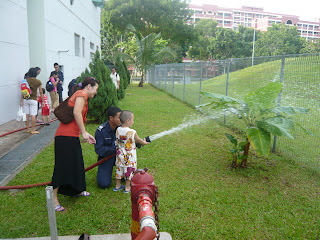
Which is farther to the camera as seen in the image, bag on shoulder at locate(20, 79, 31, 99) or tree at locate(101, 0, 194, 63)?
tree at locate(101, 0, 194, 63)

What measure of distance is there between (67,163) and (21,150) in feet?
9.30

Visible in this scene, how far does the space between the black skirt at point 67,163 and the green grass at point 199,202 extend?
376 millimetres

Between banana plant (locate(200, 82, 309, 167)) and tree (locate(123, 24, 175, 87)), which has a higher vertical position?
tree (locate(123, 24, 175, 87))

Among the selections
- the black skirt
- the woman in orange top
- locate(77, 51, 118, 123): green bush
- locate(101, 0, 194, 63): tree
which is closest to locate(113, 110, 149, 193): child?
the woman in orange top

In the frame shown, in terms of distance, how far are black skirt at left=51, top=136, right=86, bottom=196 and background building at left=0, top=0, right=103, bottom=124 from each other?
563 centimetres

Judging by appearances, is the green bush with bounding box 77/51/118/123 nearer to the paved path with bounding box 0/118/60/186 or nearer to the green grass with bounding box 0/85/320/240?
the paved path with bounding box 0/118/60/186

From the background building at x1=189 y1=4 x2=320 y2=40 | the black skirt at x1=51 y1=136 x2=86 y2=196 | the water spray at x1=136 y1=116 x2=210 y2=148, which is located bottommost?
the water spray at x1=136 y1=116 x2=210 y2=148

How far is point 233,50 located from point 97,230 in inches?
2215

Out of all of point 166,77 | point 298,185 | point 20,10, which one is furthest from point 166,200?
point 166,77

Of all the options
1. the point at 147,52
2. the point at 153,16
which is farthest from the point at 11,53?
the point at 153,16

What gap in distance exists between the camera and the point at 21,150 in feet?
18.6

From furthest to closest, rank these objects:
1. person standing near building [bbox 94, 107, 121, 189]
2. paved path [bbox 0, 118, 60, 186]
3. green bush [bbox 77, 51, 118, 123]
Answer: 1. green bush [bbox 77, 51, 118, 123]
2. paved path [bbox 0, 118, 60, 186]
3. person standing near building [bbox 94, 107, 121, 189]

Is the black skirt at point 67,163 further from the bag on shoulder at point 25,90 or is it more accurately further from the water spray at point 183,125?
the bag on shoulder at point 25,90

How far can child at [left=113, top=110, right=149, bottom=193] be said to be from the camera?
374 cm
